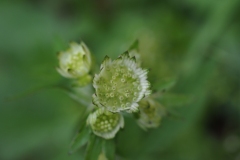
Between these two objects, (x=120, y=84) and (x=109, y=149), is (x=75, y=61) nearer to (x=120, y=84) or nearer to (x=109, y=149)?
(x=120, y=84)

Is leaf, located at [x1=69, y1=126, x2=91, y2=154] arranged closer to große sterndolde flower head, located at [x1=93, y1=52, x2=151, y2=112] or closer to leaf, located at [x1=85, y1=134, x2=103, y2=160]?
leaf, located at [x1=85, y1=134, x2=103, y2=160]

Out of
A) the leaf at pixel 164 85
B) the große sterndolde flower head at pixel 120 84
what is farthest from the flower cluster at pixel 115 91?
the leaf at pixel 164 85

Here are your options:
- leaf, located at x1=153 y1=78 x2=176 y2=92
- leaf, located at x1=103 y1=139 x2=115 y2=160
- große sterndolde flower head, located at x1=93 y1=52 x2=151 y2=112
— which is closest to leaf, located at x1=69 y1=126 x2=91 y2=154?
leaf, located at x1=103 y1=139 x2=115 y2=160

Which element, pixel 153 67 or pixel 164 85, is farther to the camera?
pixel 153 67

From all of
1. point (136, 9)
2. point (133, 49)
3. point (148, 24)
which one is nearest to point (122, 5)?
point (136, 9)

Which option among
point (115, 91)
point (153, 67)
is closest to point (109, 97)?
point (115, 91)
